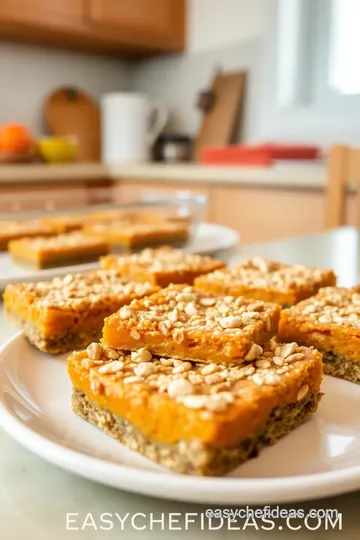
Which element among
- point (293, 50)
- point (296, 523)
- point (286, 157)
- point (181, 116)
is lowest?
point (296, 523)

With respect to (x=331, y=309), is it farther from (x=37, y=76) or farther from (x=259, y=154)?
(x=37, y=76)

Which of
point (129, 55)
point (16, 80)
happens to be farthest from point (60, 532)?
point (129, 55)

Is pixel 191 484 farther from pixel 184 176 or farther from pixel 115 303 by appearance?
pixel 184 176

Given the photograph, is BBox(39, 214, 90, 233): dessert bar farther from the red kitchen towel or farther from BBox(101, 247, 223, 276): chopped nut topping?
the red kitchen towel

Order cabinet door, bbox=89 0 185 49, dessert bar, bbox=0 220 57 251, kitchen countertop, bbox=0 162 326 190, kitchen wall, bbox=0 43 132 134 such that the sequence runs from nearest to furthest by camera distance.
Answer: dessert bar, bbox=0 220 57 251 < kitchen countertop, bbox=0 162 326 190 < cabinet door, bbox=89 0 185 49 < kitchen wall, bbox=0 43 132 134

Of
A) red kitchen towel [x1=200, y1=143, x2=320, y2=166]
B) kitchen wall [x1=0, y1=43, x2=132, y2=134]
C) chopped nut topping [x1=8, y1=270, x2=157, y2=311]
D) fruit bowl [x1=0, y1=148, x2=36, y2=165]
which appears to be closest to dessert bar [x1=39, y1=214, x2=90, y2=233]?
chopped nut topping [x1=8, y1=270, x2=157, y2=311]
